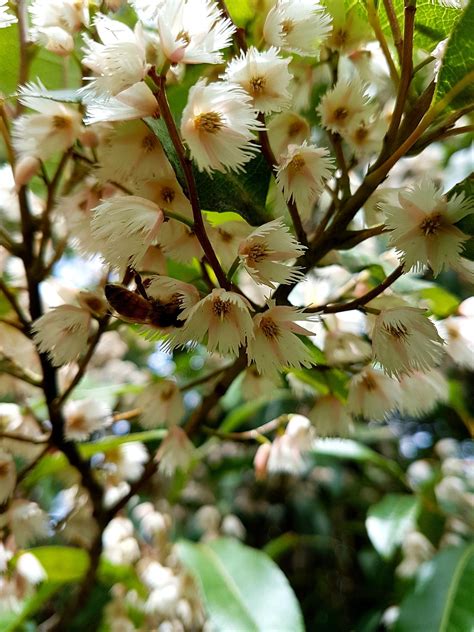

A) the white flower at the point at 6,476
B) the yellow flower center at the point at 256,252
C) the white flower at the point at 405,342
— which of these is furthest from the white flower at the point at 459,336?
the white flower at the point at 6,476

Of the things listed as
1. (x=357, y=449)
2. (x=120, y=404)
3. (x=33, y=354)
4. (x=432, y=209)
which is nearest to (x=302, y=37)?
(x=432, y=209)

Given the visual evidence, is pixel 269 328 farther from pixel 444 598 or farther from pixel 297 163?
pixel 444 598

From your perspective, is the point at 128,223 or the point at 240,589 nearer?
the point at 128,223

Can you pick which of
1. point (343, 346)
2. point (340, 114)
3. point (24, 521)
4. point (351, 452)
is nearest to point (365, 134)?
point (340, 114)

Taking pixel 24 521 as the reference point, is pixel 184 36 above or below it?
above

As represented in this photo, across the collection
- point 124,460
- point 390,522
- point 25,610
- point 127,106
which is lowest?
point 390,522

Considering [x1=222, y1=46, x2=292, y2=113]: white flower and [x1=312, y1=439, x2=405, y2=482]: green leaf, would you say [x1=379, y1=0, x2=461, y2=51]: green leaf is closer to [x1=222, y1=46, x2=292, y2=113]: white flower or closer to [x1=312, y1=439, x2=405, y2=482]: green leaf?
[x1=222, y1=46, x2=292, y2=113]: white flower

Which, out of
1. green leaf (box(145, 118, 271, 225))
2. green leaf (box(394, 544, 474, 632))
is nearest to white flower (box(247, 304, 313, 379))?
green leaf (box(145, 118, 271, 225))
